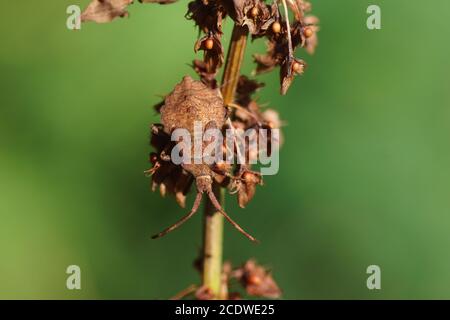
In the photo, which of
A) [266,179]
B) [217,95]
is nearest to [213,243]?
[217,95]

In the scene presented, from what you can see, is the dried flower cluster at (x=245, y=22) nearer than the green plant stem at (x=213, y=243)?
Yes

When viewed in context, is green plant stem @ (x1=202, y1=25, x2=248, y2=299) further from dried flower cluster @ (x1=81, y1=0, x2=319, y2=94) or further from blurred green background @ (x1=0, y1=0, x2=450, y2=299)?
blurred green background @ (x1=0, y1=0, x2=450, y2=299)

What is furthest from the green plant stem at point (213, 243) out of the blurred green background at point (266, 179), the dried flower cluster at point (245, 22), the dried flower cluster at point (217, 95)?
the blurred green background at point (266, 179)

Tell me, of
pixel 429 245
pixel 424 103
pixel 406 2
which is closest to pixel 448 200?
pixel 429 245

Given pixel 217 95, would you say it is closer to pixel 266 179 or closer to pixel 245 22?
pixel 245 22

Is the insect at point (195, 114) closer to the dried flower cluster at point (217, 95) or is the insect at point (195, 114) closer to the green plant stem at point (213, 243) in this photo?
the dried flower cluster at point (217, 95)
